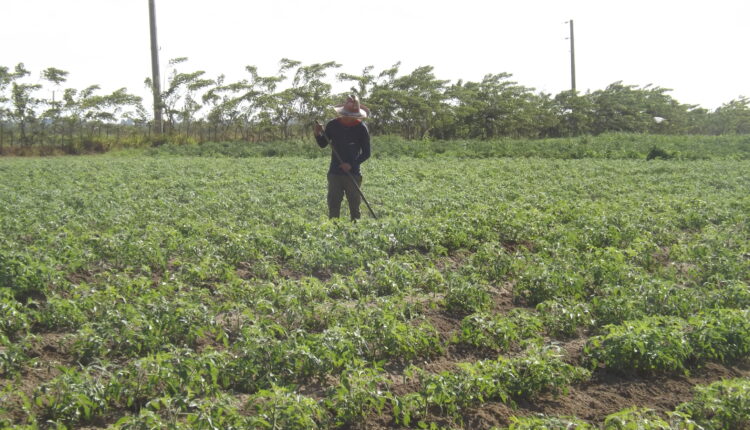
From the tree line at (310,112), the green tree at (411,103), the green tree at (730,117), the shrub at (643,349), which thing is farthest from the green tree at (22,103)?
the green tree at (730,117)

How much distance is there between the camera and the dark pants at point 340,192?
9609 mm

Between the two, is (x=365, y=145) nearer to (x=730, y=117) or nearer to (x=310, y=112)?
(x=310, y=112)

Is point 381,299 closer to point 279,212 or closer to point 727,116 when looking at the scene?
point 279,212

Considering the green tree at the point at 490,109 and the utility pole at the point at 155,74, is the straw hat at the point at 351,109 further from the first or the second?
the green tree at the point at 490,109

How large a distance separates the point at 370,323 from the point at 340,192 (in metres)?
4.78

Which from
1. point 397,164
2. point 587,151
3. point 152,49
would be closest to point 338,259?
point 397,164

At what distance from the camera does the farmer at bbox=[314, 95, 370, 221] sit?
9.34 m

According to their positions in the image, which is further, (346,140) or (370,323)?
(346,140)

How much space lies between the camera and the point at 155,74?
38188 mm

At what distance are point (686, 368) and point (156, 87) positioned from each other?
126ft

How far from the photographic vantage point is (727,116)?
245 feet

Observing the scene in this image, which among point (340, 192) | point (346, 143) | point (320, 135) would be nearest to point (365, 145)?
point (346, 143)

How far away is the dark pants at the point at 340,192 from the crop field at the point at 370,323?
2.06ft

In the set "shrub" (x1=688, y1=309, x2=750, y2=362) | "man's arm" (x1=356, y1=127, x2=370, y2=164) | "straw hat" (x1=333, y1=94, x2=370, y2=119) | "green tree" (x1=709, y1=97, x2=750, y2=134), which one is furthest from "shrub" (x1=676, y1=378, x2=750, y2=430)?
"green tree" (x1=709, y1=97, x2=750, y2=134)
